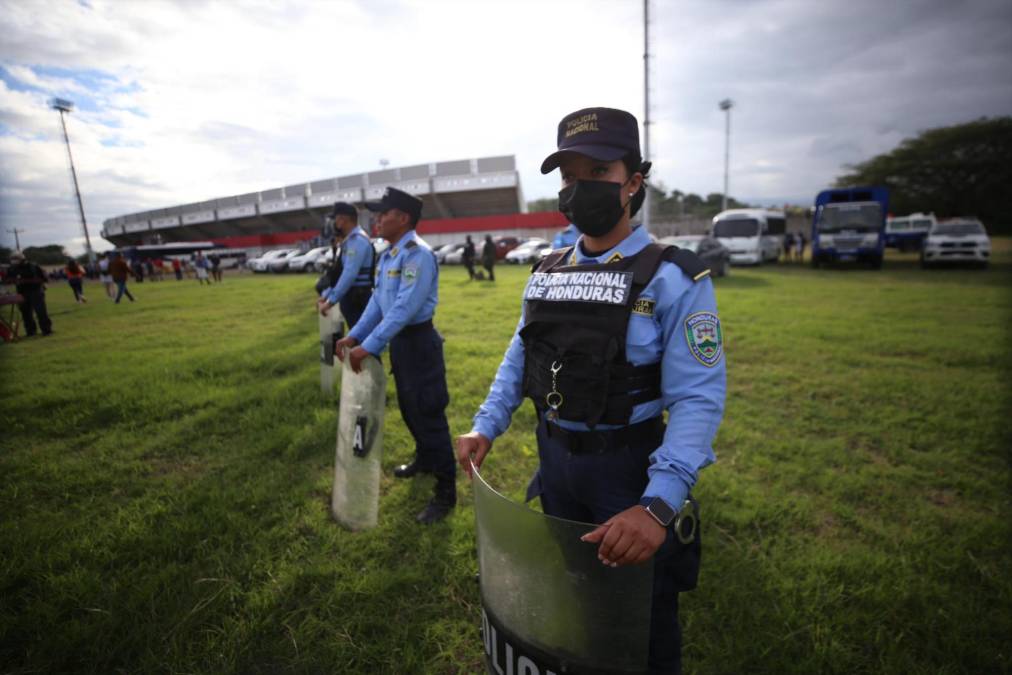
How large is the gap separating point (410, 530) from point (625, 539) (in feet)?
6.62

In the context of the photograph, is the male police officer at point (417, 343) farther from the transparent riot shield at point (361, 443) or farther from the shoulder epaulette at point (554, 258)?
the shoulder epaulette at point (554, 258)

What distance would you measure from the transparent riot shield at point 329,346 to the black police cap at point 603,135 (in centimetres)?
374

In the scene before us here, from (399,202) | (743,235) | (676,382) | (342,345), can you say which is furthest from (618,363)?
(743,235)

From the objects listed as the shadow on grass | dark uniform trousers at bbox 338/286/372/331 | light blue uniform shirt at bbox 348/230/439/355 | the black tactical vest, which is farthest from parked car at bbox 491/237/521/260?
the black tactical vest

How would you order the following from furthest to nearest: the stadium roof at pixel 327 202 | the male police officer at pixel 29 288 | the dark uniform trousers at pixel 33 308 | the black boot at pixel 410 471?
1. the stadium roof at pixel 327 202
2. the dark uniform trousers at pixel 33 308
3. the male police officer at pixel 29 288
4. the black boot at pixel 410 471

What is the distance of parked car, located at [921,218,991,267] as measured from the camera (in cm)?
1441

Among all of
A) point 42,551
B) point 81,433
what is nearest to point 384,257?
point 42,551

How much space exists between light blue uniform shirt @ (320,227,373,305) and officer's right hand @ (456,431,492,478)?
343 centimetres

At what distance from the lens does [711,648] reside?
6.19ft

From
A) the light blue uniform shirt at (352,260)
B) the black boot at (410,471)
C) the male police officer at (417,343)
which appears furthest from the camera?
the light blue uniform shirt at (352,260)

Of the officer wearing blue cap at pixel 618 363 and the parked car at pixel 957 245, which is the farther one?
the parked car at pixel 957 245

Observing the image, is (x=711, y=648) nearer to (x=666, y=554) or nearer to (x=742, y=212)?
(x=666, y=554)

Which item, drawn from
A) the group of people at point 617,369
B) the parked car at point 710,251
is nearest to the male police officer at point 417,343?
the group of people at point 617,369

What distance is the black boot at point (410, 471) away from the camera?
3.32 m
